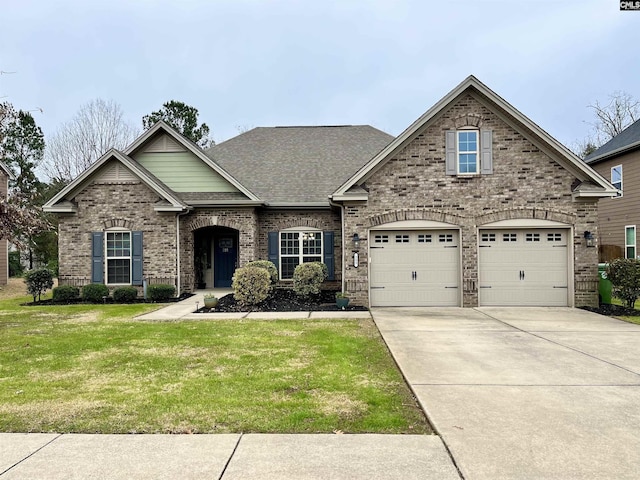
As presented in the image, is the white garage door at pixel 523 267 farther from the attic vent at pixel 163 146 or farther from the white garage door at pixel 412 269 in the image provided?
the attic vent at pixel 163 146

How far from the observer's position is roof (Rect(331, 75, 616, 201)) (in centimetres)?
1216

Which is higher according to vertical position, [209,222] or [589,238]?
[209,222]

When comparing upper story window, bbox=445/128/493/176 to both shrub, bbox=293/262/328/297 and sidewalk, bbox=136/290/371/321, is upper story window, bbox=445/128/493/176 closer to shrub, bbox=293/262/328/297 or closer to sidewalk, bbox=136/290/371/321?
shrub, bbox=293/262/328/297

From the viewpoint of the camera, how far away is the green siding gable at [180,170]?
16.2m

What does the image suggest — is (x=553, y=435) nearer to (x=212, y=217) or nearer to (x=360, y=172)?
(x=360, y=172)

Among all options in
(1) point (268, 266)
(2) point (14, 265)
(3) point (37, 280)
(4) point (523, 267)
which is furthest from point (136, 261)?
(2) point (14, 265)

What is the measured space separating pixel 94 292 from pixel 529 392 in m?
13.5

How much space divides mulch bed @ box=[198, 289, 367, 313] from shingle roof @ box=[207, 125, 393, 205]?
12.4ft

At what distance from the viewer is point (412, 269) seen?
13.1m

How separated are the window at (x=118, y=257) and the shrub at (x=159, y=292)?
1.30m

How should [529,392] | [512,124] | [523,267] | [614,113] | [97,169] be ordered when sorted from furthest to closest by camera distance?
[614,113] → [97,169] → [523,267] → [512,124] → [529,392]

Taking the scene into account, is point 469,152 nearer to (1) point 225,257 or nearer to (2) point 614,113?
(1) point 225,257

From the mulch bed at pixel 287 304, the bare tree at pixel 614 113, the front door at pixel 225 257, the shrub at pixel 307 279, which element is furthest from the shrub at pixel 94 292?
the bare tree at pixel 614 113

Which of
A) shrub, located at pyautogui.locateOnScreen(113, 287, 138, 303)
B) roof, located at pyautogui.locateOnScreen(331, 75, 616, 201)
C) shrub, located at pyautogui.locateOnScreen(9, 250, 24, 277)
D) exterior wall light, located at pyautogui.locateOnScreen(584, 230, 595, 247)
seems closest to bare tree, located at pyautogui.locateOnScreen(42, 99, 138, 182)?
shrub, located at pyautogui.locateOnScreen(9, 250, 24, 277)
